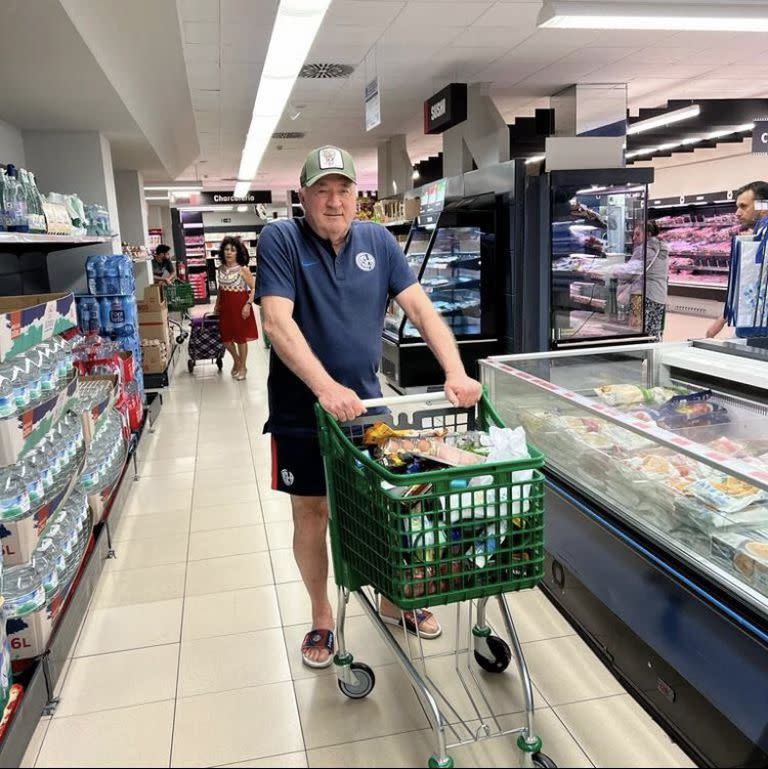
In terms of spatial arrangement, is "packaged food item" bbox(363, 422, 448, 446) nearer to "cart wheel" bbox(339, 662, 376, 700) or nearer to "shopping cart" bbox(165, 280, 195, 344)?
"cart wheel" bbox(339, 662, 376, 700)

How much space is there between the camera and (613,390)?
335 centimetres

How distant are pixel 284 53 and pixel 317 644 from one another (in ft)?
15.8

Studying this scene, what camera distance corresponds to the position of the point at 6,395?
239 cm

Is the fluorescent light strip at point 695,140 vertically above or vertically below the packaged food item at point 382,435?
above

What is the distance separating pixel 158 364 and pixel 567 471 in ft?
20.0

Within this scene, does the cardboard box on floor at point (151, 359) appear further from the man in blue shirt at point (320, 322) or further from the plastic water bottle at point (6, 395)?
the man in blue shirt at point (320, 322)

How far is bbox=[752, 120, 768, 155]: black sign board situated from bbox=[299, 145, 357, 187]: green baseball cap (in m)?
9.05

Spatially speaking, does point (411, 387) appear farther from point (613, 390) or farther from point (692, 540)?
point (692, 540)

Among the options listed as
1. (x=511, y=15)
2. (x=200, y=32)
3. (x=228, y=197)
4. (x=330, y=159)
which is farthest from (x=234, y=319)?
(x=228, y=197)

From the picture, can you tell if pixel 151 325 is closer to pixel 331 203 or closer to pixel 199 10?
pixel 199 10

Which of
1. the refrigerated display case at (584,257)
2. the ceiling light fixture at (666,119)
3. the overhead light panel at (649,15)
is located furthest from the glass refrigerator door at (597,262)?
the ceiling light fixture at (666,119)

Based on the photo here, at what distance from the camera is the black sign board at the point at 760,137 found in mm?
9436

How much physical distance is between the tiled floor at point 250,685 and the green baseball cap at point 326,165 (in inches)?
69.3

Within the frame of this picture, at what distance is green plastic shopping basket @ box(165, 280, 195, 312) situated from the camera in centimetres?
1345
